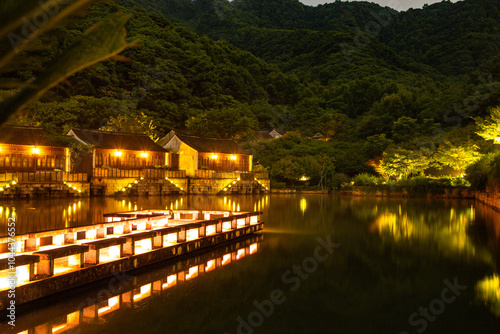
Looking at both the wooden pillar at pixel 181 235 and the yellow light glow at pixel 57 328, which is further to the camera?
the wooden pillar at pixel 181 235

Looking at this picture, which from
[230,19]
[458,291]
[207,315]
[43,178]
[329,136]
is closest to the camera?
[207,315]

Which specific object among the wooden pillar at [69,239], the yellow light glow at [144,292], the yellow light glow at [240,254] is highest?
the wooden pillar at [69,239]

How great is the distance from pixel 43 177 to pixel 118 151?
305 inches

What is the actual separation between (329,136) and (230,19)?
82734 millimetres

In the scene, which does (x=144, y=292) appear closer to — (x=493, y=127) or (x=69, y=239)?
Result: (x=69, y=239)

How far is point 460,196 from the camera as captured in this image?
132ft

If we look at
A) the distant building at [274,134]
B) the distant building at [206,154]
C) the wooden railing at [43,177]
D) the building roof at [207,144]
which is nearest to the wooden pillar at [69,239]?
the wooden railing at [43,177]

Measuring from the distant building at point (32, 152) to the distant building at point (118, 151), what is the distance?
1.96 metres

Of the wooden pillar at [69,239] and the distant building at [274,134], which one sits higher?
the distant building at [274,134]

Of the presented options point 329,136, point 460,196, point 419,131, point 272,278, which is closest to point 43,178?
point 272,278

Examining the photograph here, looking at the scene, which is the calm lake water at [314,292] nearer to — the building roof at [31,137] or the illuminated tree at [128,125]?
the building roof at [31,137]

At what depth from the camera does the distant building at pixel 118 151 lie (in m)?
37.1

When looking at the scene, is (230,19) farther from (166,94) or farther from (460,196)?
(460,196)

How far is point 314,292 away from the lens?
398 inches
